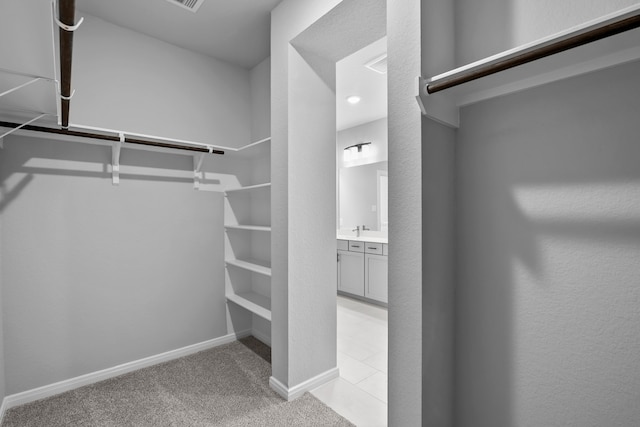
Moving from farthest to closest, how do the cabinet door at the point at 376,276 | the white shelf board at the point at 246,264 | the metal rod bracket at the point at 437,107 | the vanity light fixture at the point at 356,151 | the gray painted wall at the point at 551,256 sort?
1. the vanity light fixture at the point at 356,151
2. the cabinet door at the point at 376,276
3. the white shelf board at the point at 246,264
4. the metal rod bracket at the point at 437,107
5. the gray painted wall at the point at 551,256

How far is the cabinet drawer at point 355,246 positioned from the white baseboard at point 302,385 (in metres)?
2.08

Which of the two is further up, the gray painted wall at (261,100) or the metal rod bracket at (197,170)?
the gray painted wall at (261,100)

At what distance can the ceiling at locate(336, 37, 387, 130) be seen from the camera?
2731 mm

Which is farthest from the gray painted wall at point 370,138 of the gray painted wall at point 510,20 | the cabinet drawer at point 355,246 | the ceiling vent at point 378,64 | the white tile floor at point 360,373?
the gray painted wall at point 510,20

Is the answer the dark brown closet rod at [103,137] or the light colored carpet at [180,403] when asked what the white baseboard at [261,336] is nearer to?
the light colored carpet at [180,403]

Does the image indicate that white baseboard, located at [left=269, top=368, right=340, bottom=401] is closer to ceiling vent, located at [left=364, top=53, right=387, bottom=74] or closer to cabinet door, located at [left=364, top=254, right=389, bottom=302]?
cabinet door, located at [left=364, top=254, right=389, bottom=302]

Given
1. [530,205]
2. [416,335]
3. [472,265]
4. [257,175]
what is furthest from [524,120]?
[257,175]

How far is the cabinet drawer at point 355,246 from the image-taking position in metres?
4.13

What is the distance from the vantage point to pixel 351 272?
4.29 meters

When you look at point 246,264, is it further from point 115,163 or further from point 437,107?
point 437,107

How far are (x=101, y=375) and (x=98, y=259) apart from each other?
82 centimetres

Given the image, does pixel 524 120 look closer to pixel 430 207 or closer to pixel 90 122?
pixel 430 207

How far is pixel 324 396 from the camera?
1.99m

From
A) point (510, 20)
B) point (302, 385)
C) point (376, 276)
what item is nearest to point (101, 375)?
point (302, 385)
